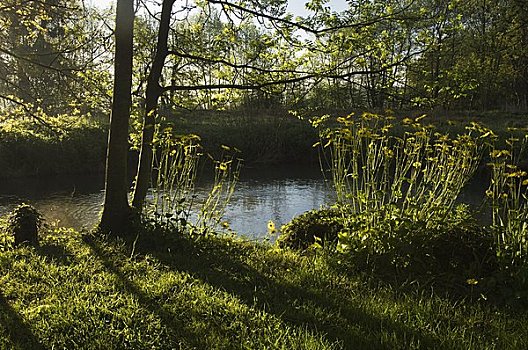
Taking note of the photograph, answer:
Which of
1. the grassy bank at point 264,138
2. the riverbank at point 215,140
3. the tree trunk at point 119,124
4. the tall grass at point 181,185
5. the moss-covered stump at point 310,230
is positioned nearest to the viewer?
the tall grass at point 181,185

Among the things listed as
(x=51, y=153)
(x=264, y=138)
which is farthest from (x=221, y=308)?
(x=264, y=138)

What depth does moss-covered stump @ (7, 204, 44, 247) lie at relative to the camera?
4988mm

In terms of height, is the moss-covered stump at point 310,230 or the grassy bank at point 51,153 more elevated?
the grassy bank at point 51,153

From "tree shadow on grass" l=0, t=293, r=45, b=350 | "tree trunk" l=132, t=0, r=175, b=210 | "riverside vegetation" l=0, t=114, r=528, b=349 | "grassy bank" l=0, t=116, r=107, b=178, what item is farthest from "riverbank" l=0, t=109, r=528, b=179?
"tree shadow on grass" l=0, t=293, r=45, b=350

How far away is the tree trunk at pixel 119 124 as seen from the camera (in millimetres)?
5082

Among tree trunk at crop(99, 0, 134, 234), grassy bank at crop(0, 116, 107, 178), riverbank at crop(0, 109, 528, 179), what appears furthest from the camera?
riverbank at crop(0, 109, 528, 179)

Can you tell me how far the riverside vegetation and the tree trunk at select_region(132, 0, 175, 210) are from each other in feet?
2.35

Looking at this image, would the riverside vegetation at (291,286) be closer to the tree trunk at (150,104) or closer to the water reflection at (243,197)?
the tree trunk at (150,104)

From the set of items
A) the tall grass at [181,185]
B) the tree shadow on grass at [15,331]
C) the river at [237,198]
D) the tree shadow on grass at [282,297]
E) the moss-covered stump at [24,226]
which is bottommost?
the river at [237,198]

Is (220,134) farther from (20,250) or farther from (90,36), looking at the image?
(20,250)

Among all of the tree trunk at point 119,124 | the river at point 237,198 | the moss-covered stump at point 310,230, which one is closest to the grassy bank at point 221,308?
the tree trunk at point 119,124

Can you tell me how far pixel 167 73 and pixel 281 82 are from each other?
229 centimetres

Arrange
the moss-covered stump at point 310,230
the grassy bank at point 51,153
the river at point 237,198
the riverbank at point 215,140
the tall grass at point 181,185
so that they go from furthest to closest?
the riverbank at point 215,140
the grassy bank at point 51,153
the river at point 237,198
the moss-covered stump at point 310,230
the tall grass at point 181,185

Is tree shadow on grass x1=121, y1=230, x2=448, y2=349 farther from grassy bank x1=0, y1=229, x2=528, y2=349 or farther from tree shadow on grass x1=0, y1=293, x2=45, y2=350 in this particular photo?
tree shadow on grass x1=0, y1=293, x2=45, y2=350
